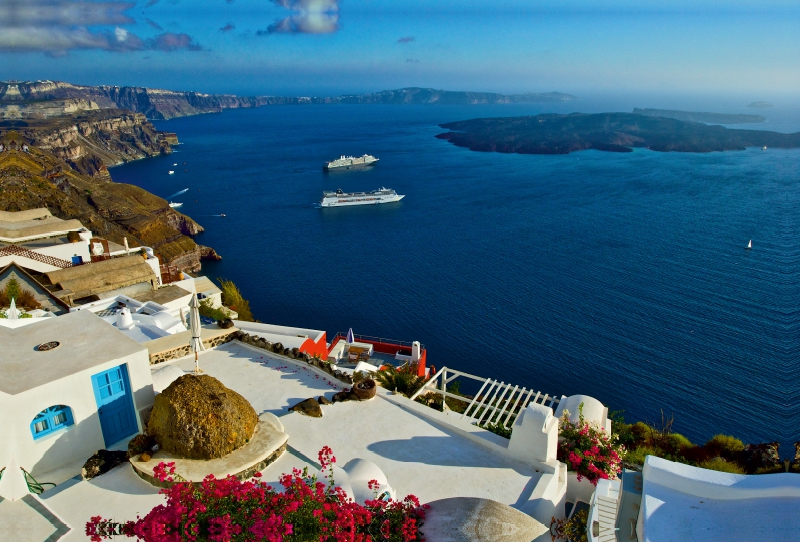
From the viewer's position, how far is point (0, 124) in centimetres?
10350

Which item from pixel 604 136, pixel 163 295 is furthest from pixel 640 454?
pixel 604 136

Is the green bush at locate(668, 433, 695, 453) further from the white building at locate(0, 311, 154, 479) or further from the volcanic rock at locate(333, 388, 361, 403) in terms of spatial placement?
the white building at locate(0, 311, 154, 479)

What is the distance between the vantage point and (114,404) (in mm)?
7828

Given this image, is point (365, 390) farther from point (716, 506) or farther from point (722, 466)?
point (722, 466)

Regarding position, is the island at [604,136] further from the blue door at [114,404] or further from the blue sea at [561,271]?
the blue door at [114,404]

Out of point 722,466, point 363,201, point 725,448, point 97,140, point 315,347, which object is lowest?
point 363,201

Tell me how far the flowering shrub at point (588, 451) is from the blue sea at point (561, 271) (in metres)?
15.5

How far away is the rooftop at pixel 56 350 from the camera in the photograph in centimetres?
705

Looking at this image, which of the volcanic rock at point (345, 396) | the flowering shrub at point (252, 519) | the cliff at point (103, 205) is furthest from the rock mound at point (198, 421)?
the cliff at point (103, 205)

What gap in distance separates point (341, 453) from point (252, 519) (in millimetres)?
3342

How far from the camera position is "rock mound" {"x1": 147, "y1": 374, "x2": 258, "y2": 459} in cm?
704

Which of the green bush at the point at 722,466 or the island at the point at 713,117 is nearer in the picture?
the green bush at the point at 722,466

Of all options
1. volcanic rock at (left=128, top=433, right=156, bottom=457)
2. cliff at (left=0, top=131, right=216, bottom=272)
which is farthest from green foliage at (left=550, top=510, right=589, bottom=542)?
cliff at (left=0, top=131, right=216, bottom=272)

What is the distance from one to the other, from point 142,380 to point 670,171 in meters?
85.2
